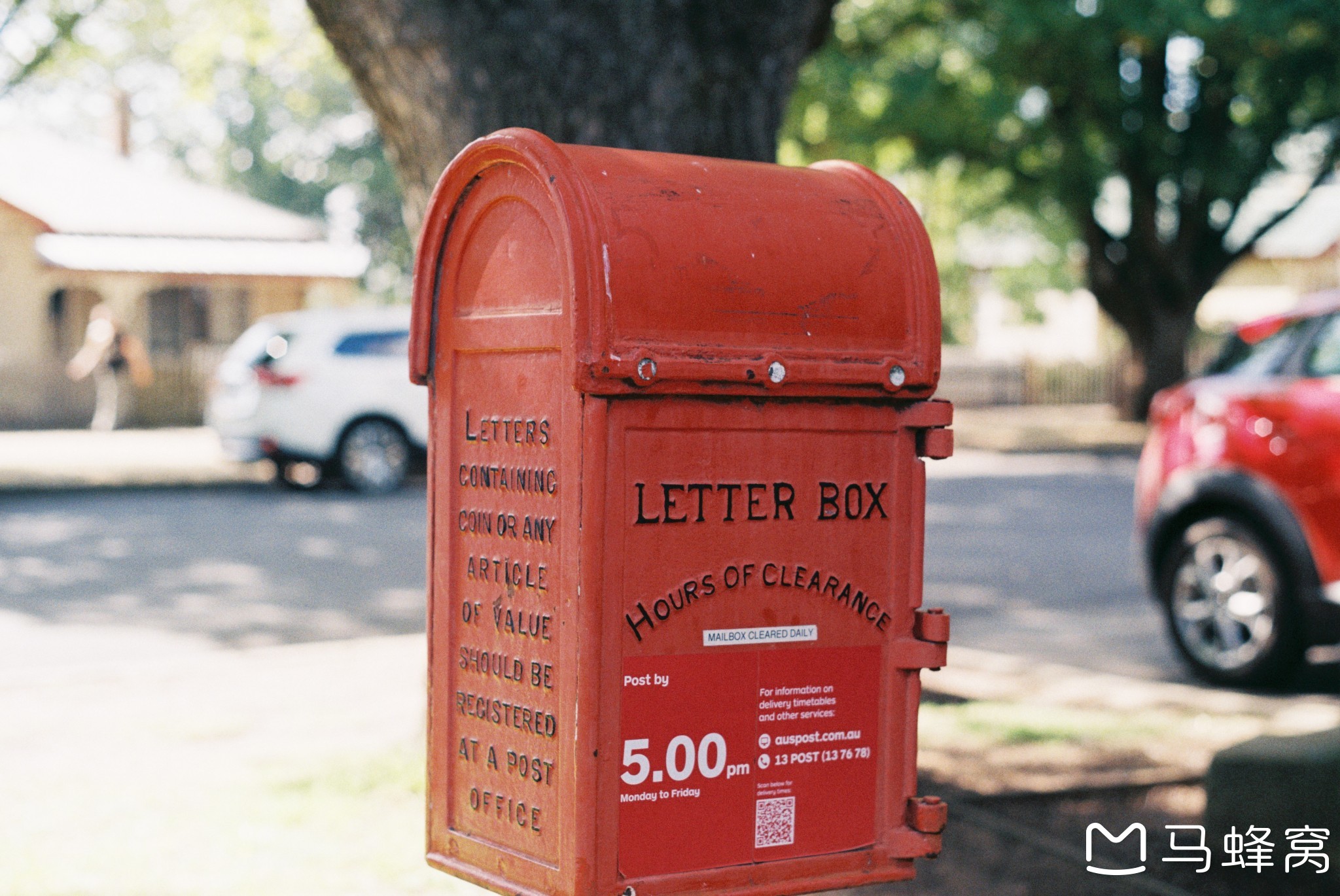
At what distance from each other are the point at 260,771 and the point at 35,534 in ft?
27.1

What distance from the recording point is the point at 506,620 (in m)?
3.39

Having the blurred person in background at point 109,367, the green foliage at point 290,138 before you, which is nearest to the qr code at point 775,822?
the blurred person in background at point 109,367

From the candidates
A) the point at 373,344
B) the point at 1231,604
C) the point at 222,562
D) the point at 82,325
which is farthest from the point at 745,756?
the point at 82,325

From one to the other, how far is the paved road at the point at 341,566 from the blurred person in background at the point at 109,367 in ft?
27.9

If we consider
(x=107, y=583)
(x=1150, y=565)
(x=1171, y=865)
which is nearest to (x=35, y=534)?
(x=107, y=583)

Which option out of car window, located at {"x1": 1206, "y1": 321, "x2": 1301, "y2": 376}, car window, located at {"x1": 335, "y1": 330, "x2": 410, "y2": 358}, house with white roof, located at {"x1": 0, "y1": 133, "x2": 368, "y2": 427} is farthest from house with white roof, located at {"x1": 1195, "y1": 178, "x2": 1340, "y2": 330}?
car window, located at {"x1": 1206, "y1": 321, "x2": 1301, "y2": 376}

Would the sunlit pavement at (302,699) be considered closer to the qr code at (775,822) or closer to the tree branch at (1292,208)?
the qr code at (775,822)

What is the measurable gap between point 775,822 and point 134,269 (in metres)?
27.7

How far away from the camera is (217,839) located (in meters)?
5.07

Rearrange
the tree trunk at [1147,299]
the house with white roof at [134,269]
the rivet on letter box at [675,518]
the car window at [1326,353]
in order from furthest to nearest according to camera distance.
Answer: the house with white roof at [134,269]
the tree trunk at [1147,299]
the car window at [1326,353]
the rivet on letter box at [675,518]

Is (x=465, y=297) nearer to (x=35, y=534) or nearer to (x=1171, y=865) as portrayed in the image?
(x=1171, y=865)

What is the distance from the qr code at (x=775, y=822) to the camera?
3338 mm

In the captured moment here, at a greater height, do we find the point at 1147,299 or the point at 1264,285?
the point at 1264,285

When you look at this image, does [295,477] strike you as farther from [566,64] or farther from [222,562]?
[566,64]
